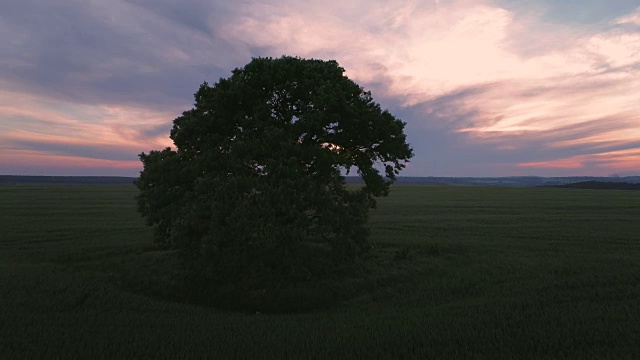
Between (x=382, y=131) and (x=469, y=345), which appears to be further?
(x=382, y=131)

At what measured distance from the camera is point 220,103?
62.0ft

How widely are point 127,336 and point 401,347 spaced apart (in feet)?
24.0

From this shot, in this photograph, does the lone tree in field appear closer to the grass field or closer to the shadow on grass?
the shadow on grass

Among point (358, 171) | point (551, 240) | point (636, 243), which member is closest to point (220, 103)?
point (358, 171)

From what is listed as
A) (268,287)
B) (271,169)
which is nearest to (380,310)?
(268,287)

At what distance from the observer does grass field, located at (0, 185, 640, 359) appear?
9.59 meters

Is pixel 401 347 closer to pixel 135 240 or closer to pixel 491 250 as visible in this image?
pixel 491 250

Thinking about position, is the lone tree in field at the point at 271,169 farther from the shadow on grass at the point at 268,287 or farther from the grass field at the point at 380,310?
the grass field at the point at 380,310

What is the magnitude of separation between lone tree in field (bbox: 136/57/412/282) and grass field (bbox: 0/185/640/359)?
2.81m

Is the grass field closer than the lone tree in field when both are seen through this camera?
Yes

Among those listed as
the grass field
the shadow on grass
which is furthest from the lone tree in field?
the grass field

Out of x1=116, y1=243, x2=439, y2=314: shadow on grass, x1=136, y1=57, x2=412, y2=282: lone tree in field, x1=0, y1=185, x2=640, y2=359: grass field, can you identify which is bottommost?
x1=116, y1=243, x2=439, y2=314: shadow on grass

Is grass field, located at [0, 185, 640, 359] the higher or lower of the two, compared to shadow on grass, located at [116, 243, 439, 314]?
higher

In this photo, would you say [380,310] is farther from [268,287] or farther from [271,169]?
[271,169]
